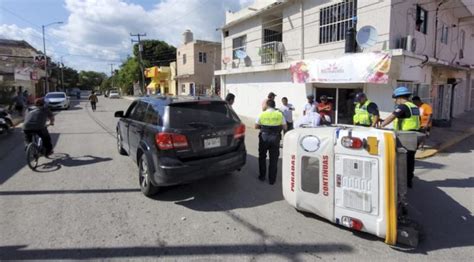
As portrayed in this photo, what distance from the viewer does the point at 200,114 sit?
16.4 ft

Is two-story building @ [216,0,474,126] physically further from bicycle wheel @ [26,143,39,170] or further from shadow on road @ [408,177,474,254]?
bicycle wheel @ [26,143,39,170]

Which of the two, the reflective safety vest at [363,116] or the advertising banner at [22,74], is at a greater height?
the advertising banner at [22,74]

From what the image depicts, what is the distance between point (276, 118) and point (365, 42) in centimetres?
615

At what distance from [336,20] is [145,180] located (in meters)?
10.4

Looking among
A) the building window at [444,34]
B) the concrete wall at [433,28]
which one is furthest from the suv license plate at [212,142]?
the building window at [444,34]

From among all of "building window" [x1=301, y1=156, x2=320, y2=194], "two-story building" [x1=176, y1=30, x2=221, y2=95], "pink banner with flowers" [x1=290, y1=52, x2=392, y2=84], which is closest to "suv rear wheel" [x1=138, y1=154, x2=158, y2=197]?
"building window" [x1=301, y1=156, x2=320, y2=194]

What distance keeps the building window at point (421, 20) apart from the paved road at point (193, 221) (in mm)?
7266

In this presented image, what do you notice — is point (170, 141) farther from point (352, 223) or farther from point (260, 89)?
point (260, 89)

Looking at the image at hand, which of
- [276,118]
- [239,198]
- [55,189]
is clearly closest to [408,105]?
[276,118]

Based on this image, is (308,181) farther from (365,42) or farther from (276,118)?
(365,42)

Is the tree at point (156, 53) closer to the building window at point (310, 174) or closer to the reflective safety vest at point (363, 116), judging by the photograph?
the reflective safety vest at point (363, 116)

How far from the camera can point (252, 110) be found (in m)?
17.7

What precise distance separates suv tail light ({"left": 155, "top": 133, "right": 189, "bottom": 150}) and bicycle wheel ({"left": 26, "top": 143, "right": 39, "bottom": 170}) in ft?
13.1

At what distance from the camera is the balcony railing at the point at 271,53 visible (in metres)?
14.8
